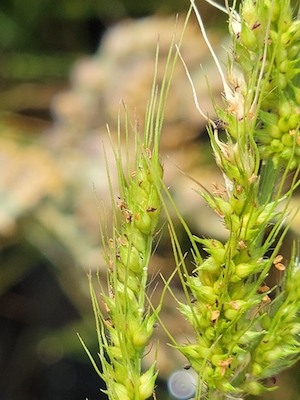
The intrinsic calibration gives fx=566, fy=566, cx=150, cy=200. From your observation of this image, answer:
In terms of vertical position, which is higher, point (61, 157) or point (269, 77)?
point (269, 77)

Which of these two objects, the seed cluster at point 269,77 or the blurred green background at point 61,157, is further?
the blurred green background at point 61,157

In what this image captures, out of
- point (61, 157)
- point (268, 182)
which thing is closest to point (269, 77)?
point (268, 182)

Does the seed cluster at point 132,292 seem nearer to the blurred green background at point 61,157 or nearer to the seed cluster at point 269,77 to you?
the seed cluster at point 269,77

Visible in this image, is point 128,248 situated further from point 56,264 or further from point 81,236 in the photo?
point 56,264

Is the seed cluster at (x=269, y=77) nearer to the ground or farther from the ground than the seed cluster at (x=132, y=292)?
farther from the ground

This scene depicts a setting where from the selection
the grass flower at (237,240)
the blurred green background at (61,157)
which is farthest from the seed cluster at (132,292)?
the blurred green background at (61,157)

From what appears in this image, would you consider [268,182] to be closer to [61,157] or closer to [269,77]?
[269,77]

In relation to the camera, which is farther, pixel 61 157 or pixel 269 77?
pixel 61 157

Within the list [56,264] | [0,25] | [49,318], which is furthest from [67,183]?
[0,25]
